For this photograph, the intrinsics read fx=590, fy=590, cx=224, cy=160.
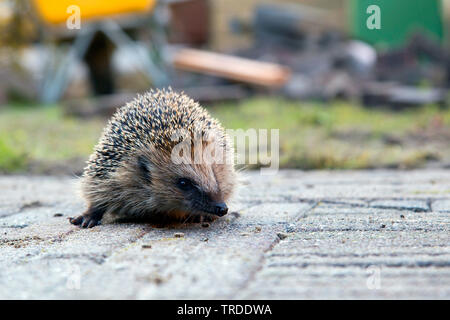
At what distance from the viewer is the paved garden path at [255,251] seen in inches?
109

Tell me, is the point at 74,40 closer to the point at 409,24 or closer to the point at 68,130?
the point at 68,130

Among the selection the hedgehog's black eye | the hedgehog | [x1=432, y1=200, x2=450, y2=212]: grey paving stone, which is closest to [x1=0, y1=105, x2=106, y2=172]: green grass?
the hedgehog

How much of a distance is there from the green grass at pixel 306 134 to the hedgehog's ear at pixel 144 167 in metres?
2.86

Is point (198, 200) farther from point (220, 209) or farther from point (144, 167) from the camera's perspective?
point (144, 167)

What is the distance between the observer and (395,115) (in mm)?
10562

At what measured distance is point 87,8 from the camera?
14.2m

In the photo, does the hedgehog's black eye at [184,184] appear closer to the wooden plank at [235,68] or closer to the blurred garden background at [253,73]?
the blurred garden background at [253,73]

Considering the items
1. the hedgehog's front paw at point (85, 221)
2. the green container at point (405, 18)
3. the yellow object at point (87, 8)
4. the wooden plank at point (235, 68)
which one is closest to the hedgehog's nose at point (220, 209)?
the hedgehog's front paw at point (85, 221)

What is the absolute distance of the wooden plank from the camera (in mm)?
13742

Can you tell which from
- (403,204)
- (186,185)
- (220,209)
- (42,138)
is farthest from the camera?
(42,138)

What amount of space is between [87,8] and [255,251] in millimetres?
12122

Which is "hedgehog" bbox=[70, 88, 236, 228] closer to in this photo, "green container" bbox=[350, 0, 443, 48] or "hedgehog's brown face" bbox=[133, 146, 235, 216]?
"hedgehog's brown face" bbox=[133, 146, 235, 216]

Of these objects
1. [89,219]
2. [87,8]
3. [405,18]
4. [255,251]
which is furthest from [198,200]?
[405,18]
